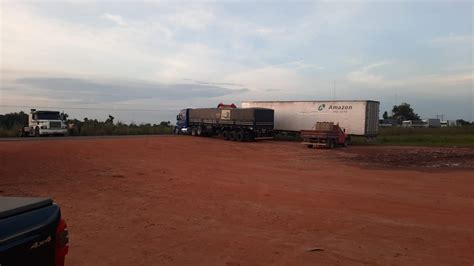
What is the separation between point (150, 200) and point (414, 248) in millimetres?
6552

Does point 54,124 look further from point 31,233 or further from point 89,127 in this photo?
point 31,233

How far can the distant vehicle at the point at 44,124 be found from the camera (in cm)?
4053

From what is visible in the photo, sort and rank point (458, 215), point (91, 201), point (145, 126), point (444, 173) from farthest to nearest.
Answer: point (145, 126) < point (444, 173) < point (91, 201) < point (458, 215)

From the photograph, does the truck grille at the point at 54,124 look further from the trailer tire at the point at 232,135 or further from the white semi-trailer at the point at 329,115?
the white semi-trailer at the point at 329,115

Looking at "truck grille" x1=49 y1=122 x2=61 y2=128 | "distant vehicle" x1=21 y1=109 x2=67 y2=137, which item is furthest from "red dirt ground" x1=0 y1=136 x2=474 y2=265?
"truck grille" x1=49 y1=122 x2=61 y2=128

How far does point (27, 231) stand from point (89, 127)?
49.8 metres

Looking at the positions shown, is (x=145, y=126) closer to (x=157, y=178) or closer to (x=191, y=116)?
(x=191, y=116)

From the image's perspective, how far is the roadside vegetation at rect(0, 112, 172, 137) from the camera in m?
45.1

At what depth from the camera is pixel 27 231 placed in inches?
102

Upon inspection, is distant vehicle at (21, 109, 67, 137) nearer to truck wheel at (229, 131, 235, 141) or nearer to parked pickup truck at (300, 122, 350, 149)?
truck wheel at (229, 131, 235, 141)

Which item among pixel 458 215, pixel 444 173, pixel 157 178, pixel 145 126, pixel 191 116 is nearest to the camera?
pixel 458 215

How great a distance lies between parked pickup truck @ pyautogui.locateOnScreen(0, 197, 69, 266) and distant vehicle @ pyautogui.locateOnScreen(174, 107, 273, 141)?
37.4 m

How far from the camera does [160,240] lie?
747cm

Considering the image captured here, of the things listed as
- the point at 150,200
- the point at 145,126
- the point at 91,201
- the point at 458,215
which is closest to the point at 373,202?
the point at 458,215
